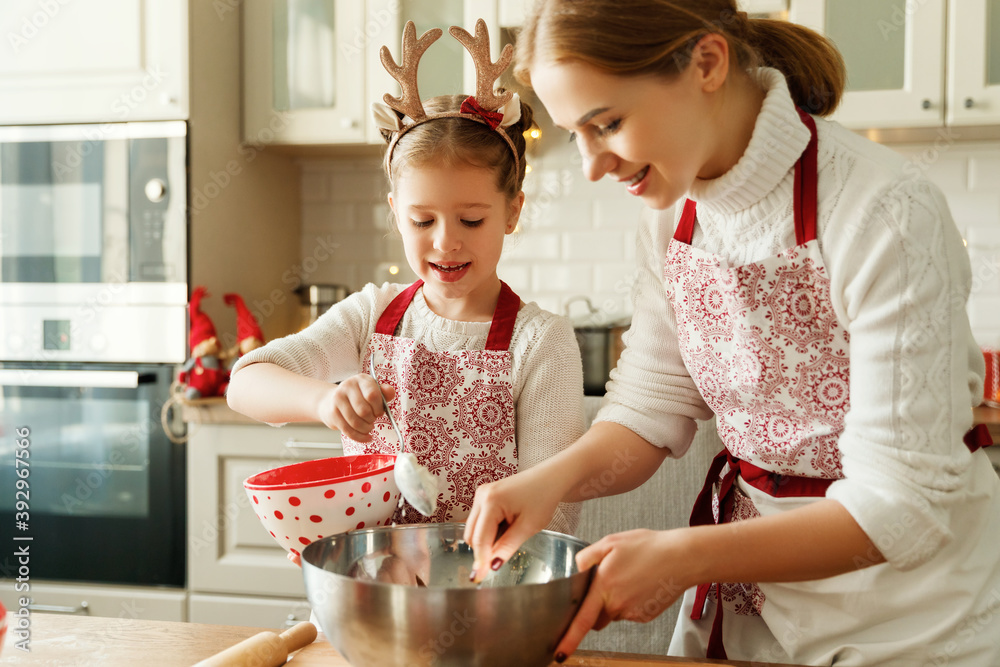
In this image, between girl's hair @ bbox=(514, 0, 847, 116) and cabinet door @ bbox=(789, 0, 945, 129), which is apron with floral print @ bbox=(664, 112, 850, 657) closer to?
girl's hair @ bbox=(514, 0, 847, 116)

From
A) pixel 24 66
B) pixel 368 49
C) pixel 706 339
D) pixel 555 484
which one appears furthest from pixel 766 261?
pixel 24 66

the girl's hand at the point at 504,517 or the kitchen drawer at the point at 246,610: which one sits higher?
the girl's hand at the point at 504,517

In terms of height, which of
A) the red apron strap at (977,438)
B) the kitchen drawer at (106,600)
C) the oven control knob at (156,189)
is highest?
the oven control knob at (156,189)

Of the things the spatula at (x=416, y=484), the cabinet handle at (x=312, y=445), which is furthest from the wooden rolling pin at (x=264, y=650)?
the cabinet handle at (x=312, y=445)

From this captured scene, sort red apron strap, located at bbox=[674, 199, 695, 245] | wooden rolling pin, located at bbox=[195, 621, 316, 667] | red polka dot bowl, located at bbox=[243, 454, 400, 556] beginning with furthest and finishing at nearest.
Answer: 1. red apron strap, located at bbox=[674, 199, 695, 245]
2. red polka dot bowl, located at bbox=[243, 454, 400, 556]
3. wooden rolling pin, located at bbox=[195, 621, 316, 667]

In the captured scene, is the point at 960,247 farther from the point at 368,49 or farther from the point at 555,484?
the point at 368,49

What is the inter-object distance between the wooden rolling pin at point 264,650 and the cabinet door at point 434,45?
1.76 metres

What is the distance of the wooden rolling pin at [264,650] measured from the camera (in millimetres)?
708

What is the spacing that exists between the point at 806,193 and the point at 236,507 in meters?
1.72

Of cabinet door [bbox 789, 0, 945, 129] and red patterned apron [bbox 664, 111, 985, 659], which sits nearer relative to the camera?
red patterned apron [bbox 664, 111, 985, 659]

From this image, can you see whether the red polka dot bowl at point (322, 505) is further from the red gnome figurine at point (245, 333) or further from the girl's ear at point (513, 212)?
the red gnome figurine at point (245, 333)

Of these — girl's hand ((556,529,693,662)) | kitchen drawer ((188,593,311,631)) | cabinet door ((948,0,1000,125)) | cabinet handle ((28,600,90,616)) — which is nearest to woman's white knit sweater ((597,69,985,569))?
girl's hand ((556,529,693,662))

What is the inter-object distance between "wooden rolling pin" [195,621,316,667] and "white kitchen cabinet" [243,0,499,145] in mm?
1763

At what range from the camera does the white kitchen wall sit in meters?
2.32
